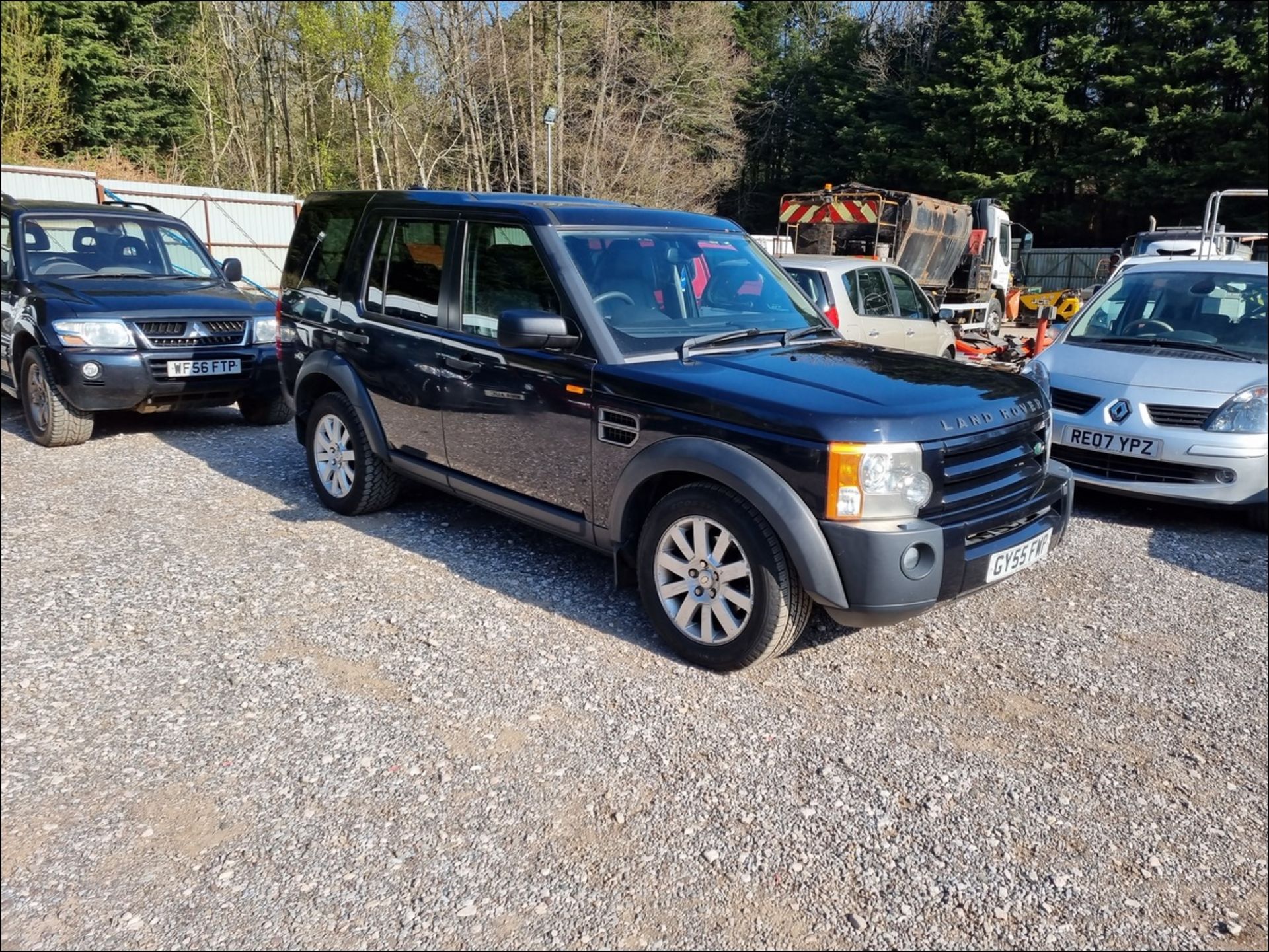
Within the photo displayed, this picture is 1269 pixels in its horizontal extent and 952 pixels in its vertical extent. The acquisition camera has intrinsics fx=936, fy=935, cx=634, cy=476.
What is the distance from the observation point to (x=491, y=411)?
470cm

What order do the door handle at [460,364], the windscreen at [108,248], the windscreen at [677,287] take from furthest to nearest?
1. the windscreen at [108,248]
2. the door handle at [460,364]
3. the windscreen at [677,287]

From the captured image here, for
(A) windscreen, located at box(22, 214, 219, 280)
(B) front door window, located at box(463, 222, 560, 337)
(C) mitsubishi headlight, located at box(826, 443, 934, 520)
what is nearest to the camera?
(C) mitsubishi headlight, located at box(826, 443, 934, 520)

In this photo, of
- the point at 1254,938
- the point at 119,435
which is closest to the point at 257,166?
the point at 119,435

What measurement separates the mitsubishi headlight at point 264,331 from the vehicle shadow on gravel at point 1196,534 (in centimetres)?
653

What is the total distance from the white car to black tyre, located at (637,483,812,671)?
5038 mm


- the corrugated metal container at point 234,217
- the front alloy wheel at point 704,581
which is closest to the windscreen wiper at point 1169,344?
the front alloy wheel at point 704,581

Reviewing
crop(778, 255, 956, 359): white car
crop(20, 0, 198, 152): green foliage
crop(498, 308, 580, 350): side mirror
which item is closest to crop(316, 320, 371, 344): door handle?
crop(498, 308, 580, 350): side mirror

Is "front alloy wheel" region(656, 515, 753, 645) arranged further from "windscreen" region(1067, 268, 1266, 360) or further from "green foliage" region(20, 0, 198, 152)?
"green foliage" region(20, 0, 198, 152)

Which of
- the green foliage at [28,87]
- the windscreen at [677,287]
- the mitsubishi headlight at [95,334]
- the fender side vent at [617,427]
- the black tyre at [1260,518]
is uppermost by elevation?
the green foliage at [28,87]

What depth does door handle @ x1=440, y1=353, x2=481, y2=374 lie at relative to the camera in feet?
15.5

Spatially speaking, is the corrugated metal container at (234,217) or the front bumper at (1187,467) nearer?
the front bumper at (1187,467)

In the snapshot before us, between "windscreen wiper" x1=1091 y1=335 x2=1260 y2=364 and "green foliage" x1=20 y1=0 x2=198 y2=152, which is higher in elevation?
"green foliage" x1=20 y1=0 x2=198 y2=152

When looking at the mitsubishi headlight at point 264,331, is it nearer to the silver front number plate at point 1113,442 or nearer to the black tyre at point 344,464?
the black tyre at point 344,464

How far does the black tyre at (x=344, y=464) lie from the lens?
18.4ft
